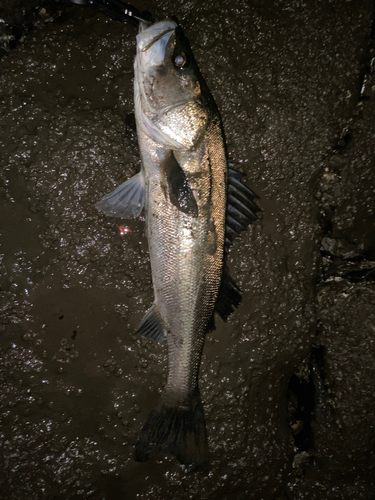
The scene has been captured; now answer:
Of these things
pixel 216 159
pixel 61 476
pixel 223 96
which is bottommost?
pixel 61 476

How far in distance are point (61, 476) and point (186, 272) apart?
5.47ft

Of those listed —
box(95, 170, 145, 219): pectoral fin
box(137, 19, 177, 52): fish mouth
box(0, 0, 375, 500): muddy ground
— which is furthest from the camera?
box(0, 0, 375, 500): muddy ground

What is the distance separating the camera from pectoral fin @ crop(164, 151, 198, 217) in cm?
172

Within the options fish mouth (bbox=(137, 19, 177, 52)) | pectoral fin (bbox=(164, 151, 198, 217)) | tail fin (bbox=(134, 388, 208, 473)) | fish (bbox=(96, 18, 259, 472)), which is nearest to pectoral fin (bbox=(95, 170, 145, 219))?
fish (bbox=(96, 18, 259, 472))

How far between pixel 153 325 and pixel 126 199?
795 millimetres

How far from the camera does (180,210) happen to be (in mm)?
1738

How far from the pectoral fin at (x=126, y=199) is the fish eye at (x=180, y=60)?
0.62 meters

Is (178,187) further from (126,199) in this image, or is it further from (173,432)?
(173,432)

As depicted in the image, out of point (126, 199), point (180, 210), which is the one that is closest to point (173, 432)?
point (180, 210)

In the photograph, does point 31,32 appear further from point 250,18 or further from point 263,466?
point 263,466

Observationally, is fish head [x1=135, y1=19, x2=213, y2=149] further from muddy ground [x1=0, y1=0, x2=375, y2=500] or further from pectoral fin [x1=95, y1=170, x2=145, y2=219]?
muddy ground [x1=0, y1=0, x2=375, y2=500]

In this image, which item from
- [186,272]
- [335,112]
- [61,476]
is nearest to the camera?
[186,272]

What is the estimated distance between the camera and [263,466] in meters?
2.35

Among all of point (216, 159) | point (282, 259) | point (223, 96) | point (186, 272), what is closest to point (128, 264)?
point (186, 272)
